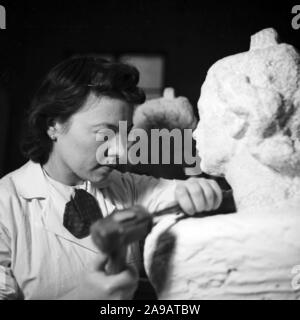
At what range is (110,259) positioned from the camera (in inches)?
33.3

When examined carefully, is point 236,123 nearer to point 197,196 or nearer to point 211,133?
point 211,133

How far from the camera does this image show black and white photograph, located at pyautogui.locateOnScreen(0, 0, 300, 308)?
0.86m

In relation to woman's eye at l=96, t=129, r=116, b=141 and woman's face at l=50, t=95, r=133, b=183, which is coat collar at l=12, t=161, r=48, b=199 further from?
woman's eye at l=96, t=129, r=116, b=141

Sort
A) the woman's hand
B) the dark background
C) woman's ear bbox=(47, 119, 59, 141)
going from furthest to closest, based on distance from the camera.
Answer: the dark background → woman's ear bbox=(47, 119, 59, 141) → the woman's hand

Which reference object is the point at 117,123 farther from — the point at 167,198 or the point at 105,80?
the point at 167,198

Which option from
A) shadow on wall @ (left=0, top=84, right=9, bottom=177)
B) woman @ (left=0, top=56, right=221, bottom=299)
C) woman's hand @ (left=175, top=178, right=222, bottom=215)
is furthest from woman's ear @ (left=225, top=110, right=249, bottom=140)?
shadow on wall @ (left=0, top=84, right=9, bottom=177)

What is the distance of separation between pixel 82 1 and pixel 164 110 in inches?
16.8

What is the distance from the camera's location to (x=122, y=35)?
1.33 metres

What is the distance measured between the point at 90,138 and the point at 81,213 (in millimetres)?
195

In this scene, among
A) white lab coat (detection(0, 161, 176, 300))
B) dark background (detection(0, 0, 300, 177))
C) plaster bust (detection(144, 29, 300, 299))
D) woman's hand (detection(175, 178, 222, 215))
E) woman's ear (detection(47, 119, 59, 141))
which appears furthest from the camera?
dark background (detection(0, 0, 300, 177))

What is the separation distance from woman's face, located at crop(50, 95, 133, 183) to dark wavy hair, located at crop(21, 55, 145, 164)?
0.07ft

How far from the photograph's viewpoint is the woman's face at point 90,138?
1126 millimetres

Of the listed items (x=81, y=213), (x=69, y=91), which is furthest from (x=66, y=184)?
(x=69, y=91)
